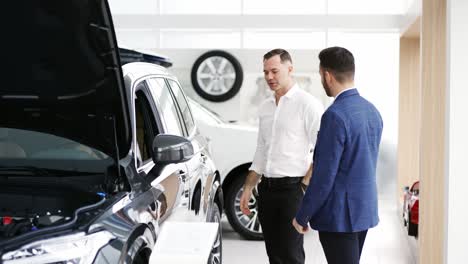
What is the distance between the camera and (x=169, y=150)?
369cm

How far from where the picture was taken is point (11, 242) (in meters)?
2.67

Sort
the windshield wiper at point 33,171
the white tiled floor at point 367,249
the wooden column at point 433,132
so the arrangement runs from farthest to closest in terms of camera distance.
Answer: the white tiled floor at point 367,249 < the wooden column at point 433,132 < the windshield wiper at point 33,171

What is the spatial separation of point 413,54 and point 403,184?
1866 millimetres

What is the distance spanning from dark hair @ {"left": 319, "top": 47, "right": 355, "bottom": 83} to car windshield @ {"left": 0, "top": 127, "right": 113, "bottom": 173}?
1.19 metres

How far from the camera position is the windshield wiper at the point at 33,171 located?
3.61m

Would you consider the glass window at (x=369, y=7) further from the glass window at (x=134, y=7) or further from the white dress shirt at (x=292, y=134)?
the white dress shirt at (x=292, y=134)

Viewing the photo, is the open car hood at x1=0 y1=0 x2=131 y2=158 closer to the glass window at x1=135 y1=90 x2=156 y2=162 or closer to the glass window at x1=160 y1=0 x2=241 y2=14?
the glass window at x1=135 y1=90 x2=156 y2=162

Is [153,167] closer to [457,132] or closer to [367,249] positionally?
[457,132]

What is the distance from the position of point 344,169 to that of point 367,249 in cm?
419

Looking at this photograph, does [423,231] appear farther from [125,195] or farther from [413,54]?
[413,54]

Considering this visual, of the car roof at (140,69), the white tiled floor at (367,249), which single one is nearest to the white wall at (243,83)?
the white tiled floor at (367,249)

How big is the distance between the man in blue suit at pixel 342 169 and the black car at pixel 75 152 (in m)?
0.66

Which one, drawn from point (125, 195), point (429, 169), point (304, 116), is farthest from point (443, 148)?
point (125, 195)

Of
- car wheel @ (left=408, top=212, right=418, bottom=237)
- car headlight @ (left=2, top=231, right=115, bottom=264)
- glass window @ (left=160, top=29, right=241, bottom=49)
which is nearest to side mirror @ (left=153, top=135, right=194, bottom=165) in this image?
car headlight @ (left=2, top=231, right=115, bottom=264)
